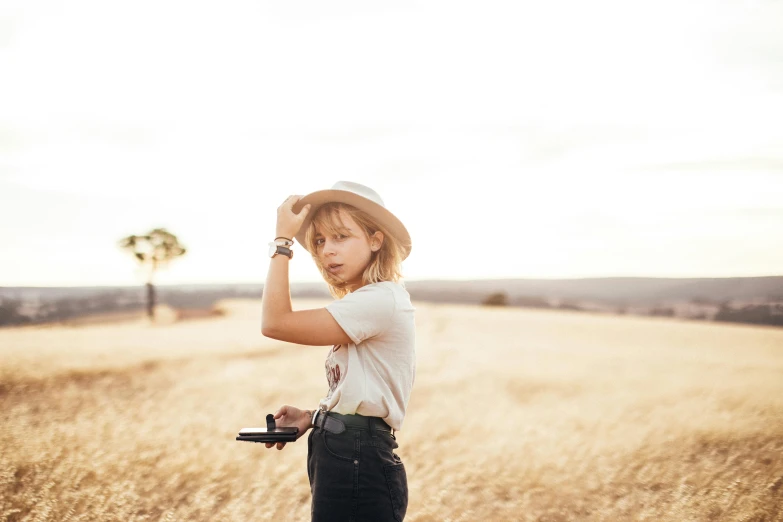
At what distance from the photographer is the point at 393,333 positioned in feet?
7.04

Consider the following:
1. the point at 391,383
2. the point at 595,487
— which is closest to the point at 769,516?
the point at 595,487

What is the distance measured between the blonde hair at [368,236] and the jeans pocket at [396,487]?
73cm

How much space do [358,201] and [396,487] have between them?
1.13 meters

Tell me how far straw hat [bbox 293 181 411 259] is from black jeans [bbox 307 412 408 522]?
0.78m

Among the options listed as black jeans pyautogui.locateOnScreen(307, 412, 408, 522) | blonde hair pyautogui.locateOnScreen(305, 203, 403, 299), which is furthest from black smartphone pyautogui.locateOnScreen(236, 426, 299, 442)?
blonde hair pyautogui.locateOnScreen(305, 203, 403, 299)

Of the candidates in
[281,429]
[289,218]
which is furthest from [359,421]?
[289,218]

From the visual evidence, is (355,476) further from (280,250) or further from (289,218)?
(289,218)

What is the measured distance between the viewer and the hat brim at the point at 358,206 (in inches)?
88.3

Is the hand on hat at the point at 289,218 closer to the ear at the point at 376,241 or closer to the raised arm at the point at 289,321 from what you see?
the raised arm at the point at 289,321

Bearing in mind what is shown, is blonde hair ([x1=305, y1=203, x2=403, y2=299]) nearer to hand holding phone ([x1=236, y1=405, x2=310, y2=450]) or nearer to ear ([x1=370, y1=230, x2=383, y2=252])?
ear ([x1=370, y1=230, x2=383, y2=252])

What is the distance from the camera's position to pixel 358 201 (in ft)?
7.41

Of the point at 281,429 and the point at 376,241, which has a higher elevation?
the point at 376,241

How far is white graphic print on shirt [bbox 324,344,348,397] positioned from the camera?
7.12 ft

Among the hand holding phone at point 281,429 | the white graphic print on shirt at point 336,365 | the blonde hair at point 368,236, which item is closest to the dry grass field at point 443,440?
the hand holding phone at point 281,429
